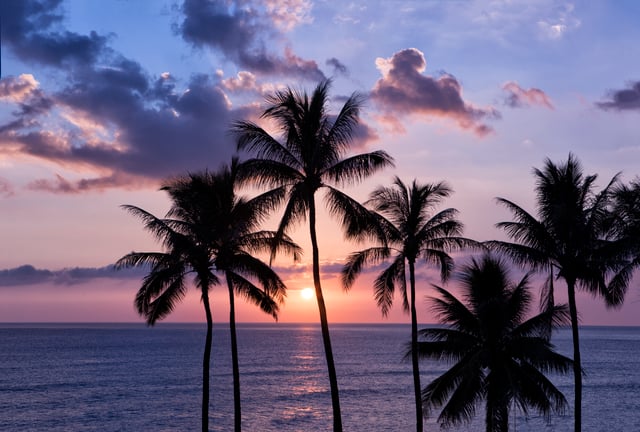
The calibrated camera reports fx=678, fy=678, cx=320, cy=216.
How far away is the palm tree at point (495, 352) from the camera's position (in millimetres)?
26125

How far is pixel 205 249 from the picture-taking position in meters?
29.4

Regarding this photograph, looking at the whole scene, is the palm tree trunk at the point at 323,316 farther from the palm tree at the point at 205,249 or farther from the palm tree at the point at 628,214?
the palm tree at the point at 628,214

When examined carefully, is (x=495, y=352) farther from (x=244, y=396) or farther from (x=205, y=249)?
(x=244, y=396)

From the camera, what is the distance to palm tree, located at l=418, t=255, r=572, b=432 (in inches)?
1029

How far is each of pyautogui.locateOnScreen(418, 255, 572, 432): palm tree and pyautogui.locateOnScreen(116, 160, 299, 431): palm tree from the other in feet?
25.1

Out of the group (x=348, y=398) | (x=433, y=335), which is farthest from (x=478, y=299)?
(x=348, y=398)

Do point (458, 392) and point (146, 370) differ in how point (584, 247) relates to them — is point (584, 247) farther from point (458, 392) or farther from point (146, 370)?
point (146, 370)

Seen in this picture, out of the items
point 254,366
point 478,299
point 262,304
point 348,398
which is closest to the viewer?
point 478,299

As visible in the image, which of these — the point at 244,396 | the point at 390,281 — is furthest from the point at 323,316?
the point at 244,396

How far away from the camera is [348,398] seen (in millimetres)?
75125

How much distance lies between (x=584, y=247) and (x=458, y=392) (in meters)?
7.83

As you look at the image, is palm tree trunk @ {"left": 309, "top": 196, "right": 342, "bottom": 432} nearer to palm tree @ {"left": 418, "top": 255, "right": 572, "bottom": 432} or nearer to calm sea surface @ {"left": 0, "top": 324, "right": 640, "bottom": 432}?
palm tree @ {"left": 418, "top": 255, "right": 572, "bottom": 432}

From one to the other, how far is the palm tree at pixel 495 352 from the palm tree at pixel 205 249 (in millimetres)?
7647

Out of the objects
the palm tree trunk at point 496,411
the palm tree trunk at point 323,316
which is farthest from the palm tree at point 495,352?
the palm tree trunk at point 323,316
